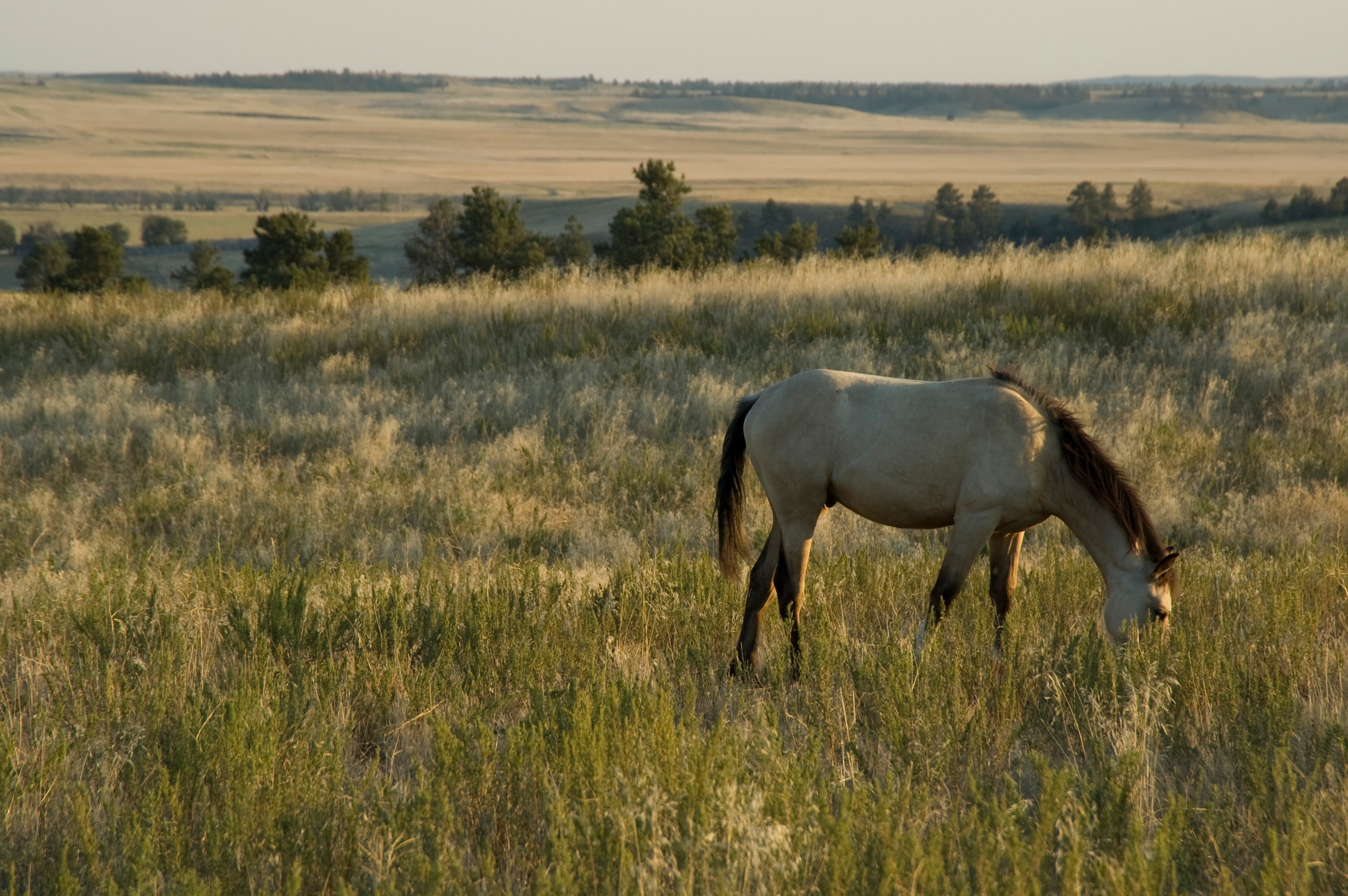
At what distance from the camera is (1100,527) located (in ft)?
13.2

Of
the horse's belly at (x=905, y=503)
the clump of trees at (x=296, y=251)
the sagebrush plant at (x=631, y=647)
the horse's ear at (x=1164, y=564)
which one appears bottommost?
the sagebrush plant at (x=631, y=647)

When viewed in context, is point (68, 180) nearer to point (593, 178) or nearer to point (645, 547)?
point (593, 178)

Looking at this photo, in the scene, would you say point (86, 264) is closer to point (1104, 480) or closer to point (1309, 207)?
point (1104, 480)

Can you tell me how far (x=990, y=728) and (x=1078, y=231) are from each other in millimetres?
64889

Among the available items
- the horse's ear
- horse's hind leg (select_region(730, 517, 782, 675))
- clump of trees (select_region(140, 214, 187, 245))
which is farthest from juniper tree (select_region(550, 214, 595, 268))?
clump of trees (select_region(140, 214, 187, 245))

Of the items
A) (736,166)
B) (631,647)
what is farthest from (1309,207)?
(736,166)

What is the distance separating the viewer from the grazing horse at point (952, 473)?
392cm

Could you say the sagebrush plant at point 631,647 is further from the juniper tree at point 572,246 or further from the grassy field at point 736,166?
the grassy field at point 736,166

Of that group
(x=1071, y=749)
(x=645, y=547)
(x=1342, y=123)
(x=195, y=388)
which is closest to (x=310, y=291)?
(x=195, y=388)

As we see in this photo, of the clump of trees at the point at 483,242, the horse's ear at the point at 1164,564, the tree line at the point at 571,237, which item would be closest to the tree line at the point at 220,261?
the clump of trees at the point at 483,242

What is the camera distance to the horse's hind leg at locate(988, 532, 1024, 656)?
440cm

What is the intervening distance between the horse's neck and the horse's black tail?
4.56ft

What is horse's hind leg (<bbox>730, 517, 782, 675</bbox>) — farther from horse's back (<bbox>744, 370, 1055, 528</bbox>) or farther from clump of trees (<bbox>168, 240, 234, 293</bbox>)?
clump of trees (<bbox>168, 240, 234, 293</bbox>)

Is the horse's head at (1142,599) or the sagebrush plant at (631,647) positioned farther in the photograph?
the horse's head at (1142,599)
